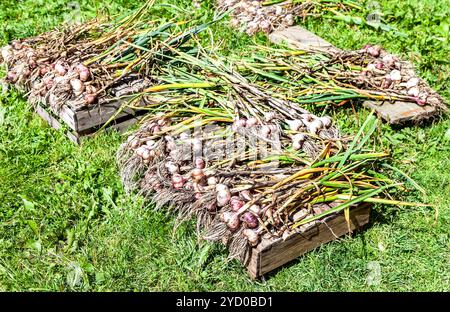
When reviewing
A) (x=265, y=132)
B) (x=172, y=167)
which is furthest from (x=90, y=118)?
(x=265, y=132)

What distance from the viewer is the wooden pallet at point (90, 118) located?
401cm

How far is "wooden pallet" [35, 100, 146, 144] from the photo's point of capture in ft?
13.1

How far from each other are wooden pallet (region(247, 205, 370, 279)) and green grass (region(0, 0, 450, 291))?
58 mm

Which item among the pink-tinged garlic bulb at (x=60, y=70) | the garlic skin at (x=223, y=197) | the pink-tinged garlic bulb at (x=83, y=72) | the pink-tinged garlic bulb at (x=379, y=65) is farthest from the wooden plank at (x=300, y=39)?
the garlic skin at (x=223, y=197)

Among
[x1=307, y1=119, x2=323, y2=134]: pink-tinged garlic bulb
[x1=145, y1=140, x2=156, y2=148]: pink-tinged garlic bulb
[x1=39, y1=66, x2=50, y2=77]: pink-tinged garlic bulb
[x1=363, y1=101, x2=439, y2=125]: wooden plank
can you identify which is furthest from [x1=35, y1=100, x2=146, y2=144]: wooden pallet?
[x1=363, y1=101, x2=439, y2=125]: wooden plank

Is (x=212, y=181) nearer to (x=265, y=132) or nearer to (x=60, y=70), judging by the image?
(x=265, y=132)

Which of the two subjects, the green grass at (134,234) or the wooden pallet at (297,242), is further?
the green grass at (134,234)

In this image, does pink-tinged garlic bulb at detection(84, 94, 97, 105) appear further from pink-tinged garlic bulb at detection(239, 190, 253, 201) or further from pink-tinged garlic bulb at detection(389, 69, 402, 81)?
pink-tinged garlic bulb at detection(389, 69, 402, 81)

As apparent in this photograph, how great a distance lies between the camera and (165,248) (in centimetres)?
337

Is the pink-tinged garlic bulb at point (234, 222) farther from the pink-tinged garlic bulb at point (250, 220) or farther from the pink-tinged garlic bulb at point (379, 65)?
the pink-tinged garlic bulb at point (379, 65)

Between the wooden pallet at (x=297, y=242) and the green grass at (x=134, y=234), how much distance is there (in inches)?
2.3
